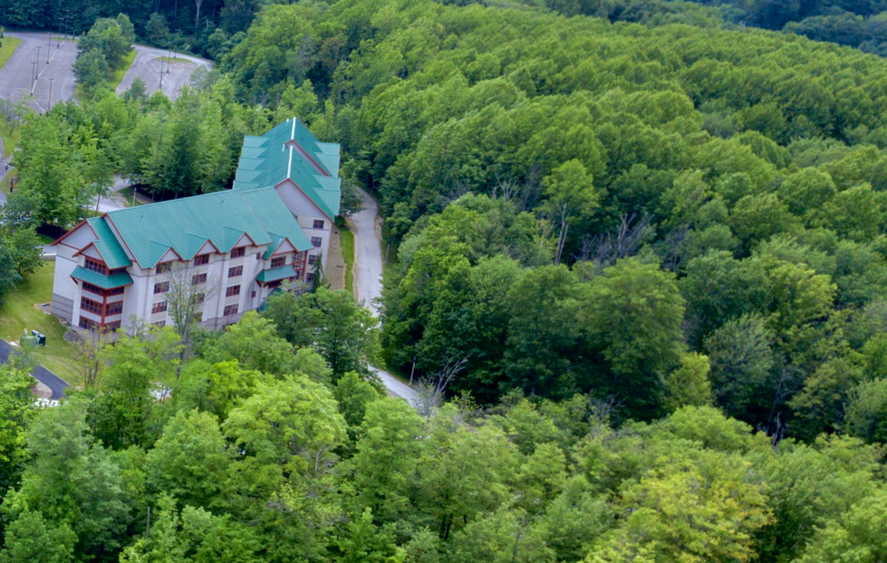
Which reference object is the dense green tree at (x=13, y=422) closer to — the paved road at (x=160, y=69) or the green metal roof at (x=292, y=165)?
the green metal roof at (x=292, y=165)

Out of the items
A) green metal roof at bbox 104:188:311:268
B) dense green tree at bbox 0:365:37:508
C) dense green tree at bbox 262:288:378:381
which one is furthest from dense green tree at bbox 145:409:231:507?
green metal roof at bbox 104:188:311:268

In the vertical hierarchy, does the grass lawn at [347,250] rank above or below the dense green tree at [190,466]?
below

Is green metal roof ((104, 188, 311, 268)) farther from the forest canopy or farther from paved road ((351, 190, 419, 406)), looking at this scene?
paved road ((351, 190, 419, 406))

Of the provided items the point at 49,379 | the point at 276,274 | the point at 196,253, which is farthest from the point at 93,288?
the point at 276,274

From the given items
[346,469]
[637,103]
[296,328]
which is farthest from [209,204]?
[637,103]

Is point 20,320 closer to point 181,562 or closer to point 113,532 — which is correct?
point 113,532

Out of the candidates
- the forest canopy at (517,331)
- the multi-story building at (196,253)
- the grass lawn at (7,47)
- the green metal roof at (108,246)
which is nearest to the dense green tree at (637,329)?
the forest canopy at (517,331)

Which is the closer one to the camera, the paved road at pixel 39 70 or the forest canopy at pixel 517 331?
the forest canopy at pixel 517 331

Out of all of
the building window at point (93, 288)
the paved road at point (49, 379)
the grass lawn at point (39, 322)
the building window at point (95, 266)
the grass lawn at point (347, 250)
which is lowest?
the grass lawn at point (347, 250)
